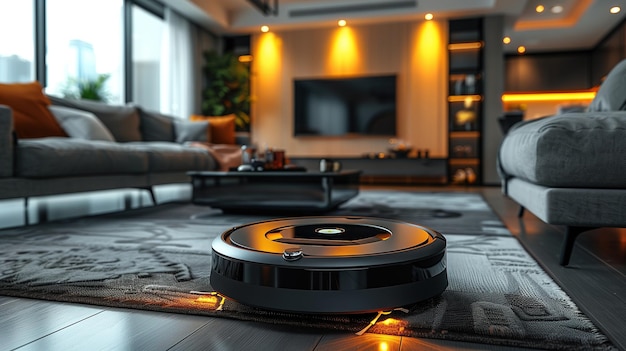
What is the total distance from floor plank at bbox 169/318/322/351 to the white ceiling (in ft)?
17.1

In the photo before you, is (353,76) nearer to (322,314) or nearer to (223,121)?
(223,121)

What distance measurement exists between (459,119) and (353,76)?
59.4 inches

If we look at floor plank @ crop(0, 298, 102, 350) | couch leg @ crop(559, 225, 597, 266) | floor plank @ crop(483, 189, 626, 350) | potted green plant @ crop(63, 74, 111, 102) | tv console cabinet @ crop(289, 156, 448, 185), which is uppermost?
potted green plant @ crop(63, 74, 111, 102)

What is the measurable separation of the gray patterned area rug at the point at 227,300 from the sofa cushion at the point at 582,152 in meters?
0.26

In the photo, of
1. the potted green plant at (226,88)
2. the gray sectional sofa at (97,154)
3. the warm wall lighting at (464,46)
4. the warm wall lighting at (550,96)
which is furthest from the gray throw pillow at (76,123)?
the warm wall lighting at (550,96)

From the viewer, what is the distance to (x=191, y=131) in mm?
4348

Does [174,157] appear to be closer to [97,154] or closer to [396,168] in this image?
[97,154]

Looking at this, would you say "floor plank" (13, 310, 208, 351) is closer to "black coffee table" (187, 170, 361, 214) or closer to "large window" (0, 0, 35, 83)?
"black coffee table" (187, 170, 361, 214)

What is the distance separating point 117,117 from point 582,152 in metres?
3.47

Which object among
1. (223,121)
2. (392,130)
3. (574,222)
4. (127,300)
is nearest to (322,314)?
(127,300)

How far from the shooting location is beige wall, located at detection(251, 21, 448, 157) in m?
5.92

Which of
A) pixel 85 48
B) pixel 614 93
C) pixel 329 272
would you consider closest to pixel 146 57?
pixel 85 48

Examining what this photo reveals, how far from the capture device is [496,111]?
5750mm

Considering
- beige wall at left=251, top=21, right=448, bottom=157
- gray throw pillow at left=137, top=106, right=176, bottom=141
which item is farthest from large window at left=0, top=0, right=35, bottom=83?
beige wall at left=251, top=21, right=448, bottom=157
